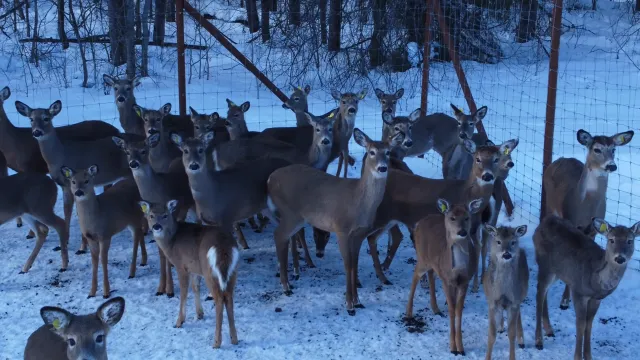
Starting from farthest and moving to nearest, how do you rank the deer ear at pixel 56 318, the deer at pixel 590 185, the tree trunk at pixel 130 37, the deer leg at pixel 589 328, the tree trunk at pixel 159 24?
the tree trunk at pixel 159 24, the tree trunk at pixel 130 37, the deer at pixel 590 185, the deer leg at pixel 589 328, the deer ear at pixel 56 318

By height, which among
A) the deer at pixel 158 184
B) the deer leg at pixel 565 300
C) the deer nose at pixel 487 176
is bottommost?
the deer leg at pixel 565 300

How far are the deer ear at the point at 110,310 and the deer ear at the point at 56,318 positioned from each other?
0.21 metres

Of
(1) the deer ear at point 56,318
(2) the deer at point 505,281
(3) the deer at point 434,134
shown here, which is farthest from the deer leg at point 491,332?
(3) the deer at point 434,134

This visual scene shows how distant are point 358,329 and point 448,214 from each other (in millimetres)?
1349

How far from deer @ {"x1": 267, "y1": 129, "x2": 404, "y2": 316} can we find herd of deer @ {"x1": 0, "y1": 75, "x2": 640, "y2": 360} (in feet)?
0.05

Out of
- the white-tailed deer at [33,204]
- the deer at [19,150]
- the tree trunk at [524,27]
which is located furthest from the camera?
the tree trunk at [524,27]

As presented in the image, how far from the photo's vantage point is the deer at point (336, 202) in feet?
23.9

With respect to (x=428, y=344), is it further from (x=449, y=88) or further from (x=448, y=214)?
(x=449, y=88)

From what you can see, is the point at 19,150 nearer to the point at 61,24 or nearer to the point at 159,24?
the point at 61,24

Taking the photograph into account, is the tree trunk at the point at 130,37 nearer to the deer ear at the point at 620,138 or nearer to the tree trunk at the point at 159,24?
the tree trunk at the point at 159,24

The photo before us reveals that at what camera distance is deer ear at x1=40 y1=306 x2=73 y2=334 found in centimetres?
490

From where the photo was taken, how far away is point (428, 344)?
21.4 feet

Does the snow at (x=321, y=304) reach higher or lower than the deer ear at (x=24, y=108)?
lower

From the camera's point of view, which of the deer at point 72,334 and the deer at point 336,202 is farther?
the deer at point 336,202
